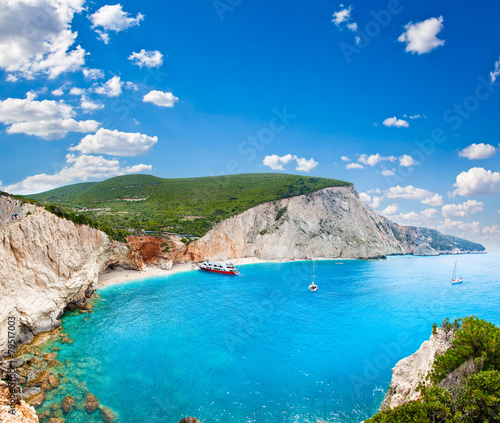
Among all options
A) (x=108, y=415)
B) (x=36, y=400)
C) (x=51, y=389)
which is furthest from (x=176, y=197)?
(x=108, y=415)

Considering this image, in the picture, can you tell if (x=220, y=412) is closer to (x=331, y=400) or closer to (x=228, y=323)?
(x=331, y=400)

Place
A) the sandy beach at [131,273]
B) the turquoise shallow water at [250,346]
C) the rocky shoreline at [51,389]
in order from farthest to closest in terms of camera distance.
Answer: the sandy beach at [131,273]
the turquoise shallow water at [250,346]
the rocky shoreline at [51,389]

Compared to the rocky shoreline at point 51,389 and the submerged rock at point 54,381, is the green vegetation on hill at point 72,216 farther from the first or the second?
the submerged rock at point 54,381

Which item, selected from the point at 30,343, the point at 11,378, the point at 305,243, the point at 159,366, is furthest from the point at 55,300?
the point at 305,243

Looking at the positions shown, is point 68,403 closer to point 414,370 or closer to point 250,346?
point 250,346

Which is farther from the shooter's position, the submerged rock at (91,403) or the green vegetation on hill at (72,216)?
the green vegetation on hill at (72,216)

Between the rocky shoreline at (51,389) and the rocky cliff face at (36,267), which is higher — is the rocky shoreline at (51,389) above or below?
below

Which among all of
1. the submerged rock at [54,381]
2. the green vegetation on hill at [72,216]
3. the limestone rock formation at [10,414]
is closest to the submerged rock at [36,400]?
the submerged rock at [54,381]
